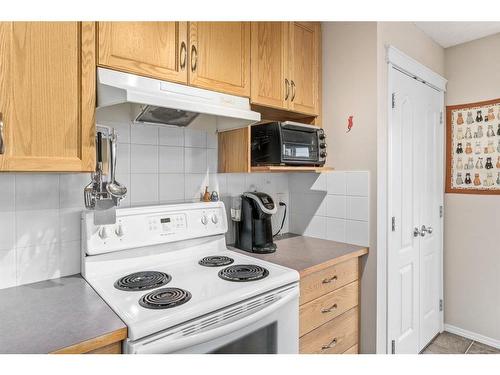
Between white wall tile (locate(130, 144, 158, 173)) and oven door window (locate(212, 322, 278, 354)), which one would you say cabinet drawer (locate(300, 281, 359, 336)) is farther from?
white wall tile (locate(130, 144, 158, 173))

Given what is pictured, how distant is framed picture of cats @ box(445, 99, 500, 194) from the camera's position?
228cm

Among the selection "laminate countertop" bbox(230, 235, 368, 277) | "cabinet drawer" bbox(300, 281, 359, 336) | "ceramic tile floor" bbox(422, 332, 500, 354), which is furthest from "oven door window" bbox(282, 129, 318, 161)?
"ceramic tile floor" bbox(422, 332, 500, 354)

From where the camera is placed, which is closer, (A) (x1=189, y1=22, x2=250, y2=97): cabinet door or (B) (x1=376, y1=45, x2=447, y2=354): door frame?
(A) (x1=189, y1=22, x2=250, y2=97): cabinet door

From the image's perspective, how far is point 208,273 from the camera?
1439mm

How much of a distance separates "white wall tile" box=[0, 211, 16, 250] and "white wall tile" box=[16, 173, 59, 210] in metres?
0.04

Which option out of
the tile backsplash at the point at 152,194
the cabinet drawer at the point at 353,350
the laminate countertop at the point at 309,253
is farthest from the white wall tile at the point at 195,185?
the cabinet drawer at the point at 353,350

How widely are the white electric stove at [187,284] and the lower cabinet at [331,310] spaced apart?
158mm

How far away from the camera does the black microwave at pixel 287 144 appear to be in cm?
173

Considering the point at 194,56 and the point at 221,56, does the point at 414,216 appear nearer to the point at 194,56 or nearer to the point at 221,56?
the point at 221,56

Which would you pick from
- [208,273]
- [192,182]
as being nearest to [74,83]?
[192,182]

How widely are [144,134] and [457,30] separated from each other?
225 cm

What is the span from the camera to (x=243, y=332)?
1186 mm

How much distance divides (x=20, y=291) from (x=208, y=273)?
0.73 m
